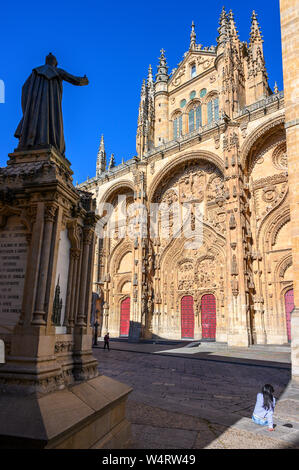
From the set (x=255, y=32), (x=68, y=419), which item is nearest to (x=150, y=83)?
(x=255, y=32)

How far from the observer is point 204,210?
22.6m

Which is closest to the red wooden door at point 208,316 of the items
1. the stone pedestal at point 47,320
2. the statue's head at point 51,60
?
the stone pedestal at point 47,320

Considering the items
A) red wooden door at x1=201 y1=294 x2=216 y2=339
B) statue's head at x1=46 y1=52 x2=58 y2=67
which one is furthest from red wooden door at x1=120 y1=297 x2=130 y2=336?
statue's head at x1=46 y1=52 x2=58 y2=67

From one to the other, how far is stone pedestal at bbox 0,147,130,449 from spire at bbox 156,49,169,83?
98.1 ft

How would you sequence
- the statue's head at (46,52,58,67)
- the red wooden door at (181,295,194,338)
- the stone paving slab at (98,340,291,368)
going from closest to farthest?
the statue's head at (46,52,58,67) → the stone paving slab at (98,340,291,368) → the red wooden door at (181,295,194,338)

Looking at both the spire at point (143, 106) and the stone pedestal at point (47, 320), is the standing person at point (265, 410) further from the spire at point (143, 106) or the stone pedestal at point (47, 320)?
the spire at point (143, 106)

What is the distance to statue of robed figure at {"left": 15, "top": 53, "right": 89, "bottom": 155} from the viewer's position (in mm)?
4145

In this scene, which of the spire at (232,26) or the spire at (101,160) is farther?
the spire at (101,160)

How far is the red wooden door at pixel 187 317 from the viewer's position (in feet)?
72.7

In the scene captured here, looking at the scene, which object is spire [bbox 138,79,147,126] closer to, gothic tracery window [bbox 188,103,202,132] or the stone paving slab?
gothic tracery window [bbox 188,103,202,132]

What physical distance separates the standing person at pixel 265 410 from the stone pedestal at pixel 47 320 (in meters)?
2.04

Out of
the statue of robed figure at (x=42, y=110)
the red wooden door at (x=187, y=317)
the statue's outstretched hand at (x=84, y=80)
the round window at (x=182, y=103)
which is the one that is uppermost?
the round window at (x=182, y=103)

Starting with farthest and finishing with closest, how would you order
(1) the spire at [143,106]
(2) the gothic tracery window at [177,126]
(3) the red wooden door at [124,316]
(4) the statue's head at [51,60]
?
(2) the gothic tracery window at [177,126] → (1) the spire at [143,106] → (3) the red wooden door at [124,316] → (4) the statue's head at [51,60]
